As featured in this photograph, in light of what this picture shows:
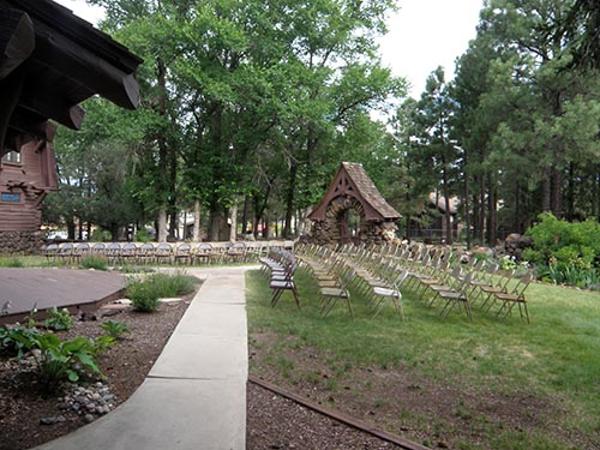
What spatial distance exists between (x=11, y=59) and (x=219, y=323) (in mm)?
5264

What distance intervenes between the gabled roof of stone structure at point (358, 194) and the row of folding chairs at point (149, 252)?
4.08 meters

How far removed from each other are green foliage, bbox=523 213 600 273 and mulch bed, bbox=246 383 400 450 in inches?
510

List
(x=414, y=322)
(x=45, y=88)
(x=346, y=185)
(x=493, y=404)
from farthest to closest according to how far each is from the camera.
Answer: (x=346, y=185), (x=414, y=322), (x=493, y=404), (x=45, y=88)

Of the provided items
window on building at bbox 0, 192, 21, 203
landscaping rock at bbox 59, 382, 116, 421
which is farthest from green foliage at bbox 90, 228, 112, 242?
landscaping rock at bbox 59, 382, 116, 421

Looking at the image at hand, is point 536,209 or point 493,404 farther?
point 536,209

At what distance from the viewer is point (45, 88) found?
3.60 metres

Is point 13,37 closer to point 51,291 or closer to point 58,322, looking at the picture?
point 58,322

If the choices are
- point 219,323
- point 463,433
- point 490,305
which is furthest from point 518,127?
point 463,433

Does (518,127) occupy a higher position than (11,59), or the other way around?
(518,127)

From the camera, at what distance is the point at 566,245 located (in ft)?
49.9

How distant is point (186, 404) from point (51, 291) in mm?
5124

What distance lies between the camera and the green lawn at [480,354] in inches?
153

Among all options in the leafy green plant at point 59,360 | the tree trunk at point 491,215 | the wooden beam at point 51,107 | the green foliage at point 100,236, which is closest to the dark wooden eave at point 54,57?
the wooden beam at point 51,107

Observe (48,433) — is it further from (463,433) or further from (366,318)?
(366,318)
